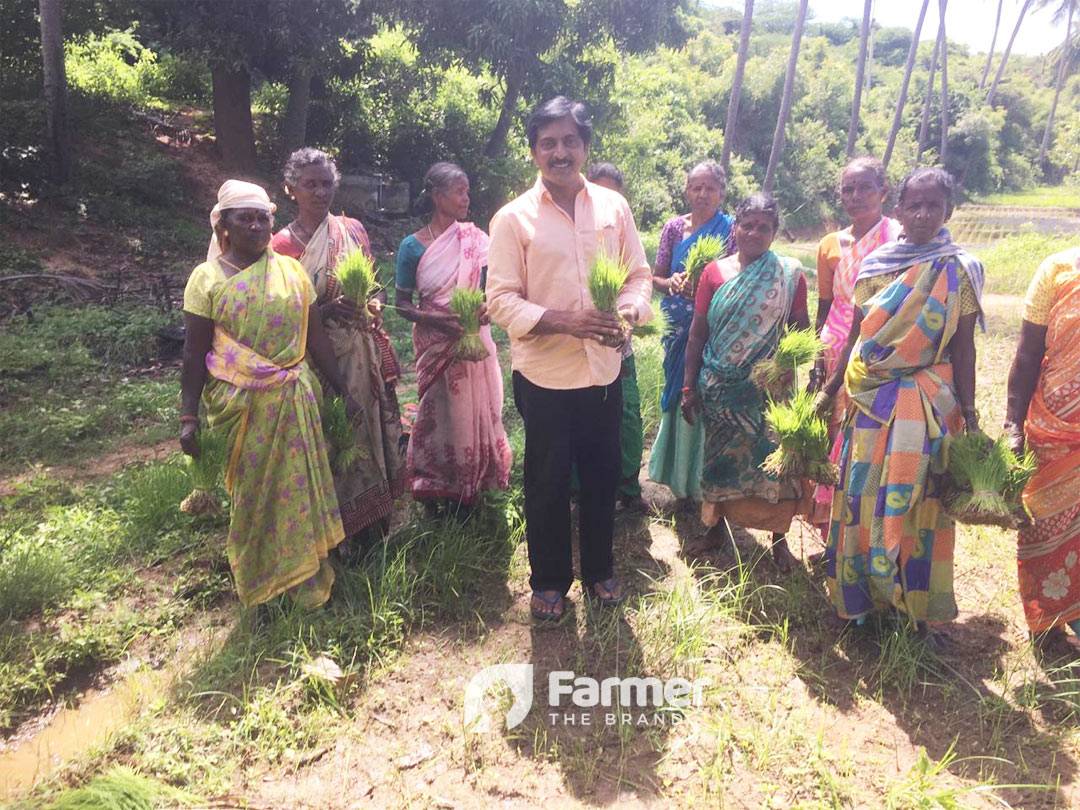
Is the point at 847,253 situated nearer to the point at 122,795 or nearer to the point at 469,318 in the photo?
the point at 469,318

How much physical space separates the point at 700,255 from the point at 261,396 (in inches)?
85.9

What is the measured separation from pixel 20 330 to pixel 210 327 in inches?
209

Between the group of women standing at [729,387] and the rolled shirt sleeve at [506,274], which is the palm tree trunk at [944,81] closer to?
the group of women standing at [729,387]

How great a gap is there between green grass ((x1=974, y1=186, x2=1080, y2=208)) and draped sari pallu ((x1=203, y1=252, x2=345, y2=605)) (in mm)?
39299

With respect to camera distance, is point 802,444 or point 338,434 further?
point 338,434

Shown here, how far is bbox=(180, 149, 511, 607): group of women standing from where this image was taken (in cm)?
272

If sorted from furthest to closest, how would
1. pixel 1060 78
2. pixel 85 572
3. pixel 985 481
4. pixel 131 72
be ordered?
1. pixel 1060 78
2. pixel 131 72
3. pixel 85 572
4. pixel 985 481

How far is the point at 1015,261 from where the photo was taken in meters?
13.8

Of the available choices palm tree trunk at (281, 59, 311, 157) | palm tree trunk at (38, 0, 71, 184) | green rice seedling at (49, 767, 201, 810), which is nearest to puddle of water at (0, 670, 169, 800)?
green rice seedling at (49, 767, 201, 810)

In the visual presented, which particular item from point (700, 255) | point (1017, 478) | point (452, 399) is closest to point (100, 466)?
point (452, 399)

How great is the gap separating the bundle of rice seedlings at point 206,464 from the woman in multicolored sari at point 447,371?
1.03 metres

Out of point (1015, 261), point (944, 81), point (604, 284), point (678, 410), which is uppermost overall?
point (944, 81)

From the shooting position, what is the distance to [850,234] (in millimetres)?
3488

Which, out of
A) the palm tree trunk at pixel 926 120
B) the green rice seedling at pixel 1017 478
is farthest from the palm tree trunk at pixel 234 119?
the palm tree trunk at pixel 926 120
